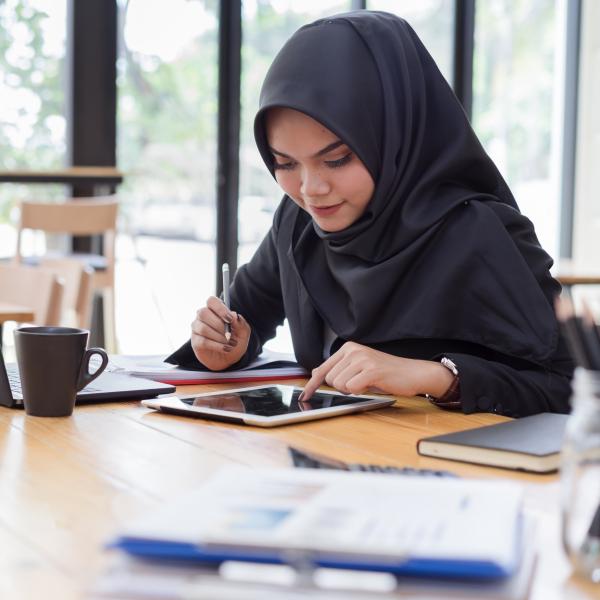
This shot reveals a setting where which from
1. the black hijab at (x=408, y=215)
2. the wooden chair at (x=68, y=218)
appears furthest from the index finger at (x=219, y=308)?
the wooden chair at (x=68, y=218)

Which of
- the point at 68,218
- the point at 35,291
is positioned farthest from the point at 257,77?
the point at 35,291

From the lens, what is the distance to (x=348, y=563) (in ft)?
1.95

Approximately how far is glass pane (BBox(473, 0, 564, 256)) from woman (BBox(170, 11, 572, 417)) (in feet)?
14.3

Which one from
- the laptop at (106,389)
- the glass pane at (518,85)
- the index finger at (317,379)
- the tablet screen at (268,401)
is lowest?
the laptop at (106,389)

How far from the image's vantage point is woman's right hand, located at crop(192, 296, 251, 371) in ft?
5.40

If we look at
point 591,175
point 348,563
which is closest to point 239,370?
point 348,563

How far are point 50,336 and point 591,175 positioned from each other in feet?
16.7

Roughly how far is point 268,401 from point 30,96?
4.12 m

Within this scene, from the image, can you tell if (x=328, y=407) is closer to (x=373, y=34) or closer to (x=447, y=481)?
(x=447, y=481)

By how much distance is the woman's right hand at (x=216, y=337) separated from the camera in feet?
5.40

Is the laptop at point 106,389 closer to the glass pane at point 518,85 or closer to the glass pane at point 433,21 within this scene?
the glass pane at point 433,21

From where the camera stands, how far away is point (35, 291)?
8.06 ft

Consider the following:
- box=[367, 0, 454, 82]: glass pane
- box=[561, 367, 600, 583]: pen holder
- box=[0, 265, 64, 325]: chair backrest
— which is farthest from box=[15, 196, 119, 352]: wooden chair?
box=[561, 367, 600, 583]: pen holder

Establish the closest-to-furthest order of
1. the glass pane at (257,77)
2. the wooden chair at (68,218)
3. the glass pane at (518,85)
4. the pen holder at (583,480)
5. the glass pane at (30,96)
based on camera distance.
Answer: the pen holder at (583,480)
the wooden chair at (68,218)
the glass pane at (30,96)
the glass pane at (257,77)
the glass pane at (518,85)
